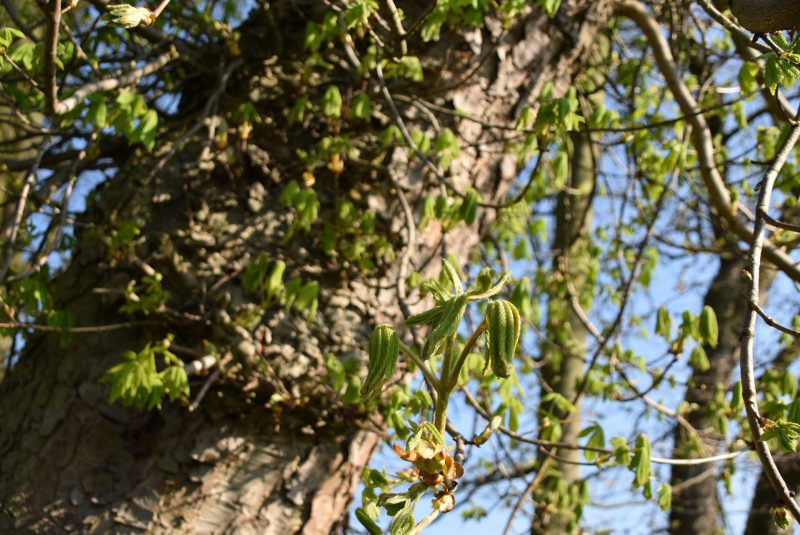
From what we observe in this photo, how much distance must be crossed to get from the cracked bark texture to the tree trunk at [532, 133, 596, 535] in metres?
1.53

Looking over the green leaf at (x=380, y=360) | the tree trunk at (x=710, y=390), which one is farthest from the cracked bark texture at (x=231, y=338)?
the tree trunk at (x=710, y=390)

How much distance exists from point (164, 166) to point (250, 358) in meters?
0.84

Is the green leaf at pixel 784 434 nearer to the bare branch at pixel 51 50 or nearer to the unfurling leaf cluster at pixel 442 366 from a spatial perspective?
the unfurling leaf cluster at pixel 442 366

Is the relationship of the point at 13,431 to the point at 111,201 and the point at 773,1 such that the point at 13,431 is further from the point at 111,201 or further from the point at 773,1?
the point at 773,1

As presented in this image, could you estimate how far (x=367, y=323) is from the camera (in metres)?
2.47

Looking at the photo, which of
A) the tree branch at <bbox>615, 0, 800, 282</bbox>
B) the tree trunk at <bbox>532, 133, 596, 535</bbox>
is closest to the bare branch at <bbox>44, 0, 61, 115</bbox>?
the tree branch at <bbox>615, 0, 800, 282</bbox>

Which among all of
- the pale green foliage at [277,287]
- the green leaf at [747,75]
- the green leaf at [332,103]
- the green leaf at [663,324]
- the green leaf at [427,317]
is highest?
the green leaf at [747,75]

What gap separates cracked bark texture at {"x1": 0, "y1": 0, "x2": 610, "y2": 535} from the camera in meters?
2.13

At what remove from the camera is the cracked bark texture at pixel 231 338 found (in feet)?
7.00

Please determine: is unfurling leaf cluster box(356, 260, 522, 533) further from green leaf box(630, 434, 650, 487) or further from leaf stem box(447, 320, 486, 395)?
green leaf box(630, 434, 650, 487)

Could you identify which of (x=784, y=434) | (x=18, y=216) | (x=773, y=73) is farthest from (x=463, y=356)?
(x=18, y=216)

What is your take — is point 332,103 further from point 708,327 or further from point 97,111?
point 708,327

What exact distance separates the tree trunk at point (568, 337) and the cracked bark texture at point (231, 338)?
1529 mm

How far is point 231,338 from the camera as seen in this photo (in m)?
2.27
